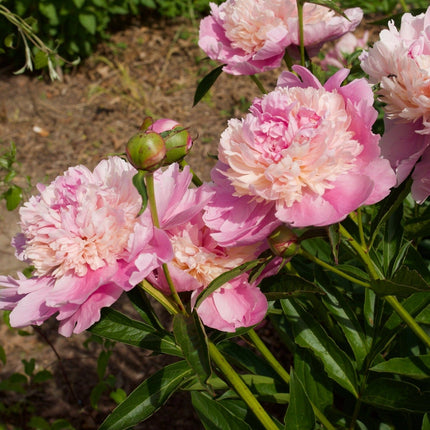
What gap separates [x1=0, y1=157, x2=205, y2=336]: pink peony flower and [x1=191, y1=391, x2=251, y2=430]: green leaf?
0.27m

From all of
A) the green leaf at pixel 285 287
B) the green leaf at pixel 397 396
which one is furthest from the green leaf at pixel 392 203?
the green leaf at pixel 397 396

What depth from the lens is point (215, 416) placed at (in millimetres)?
800

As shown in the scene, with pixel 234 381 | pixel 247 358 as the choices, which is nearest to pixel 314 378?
pixel 247 358

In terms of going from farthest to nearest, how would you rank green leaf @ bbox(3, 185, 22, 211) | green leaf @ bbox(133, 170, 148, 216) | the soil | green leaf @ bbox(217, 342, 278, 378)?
1. the soil
2. green leaf @ bbox(3, 185, 22, 211)
3. green leaf @ bbox(217, 342, 278, 378)
4. green leaf @ bbox(133, 170, 148, 216)

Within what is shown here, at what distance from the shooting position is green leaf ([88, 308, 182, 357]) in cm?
73

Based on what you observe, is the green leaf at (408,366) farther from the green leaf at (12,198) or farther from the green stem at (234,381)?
the green leaf at (12,198)

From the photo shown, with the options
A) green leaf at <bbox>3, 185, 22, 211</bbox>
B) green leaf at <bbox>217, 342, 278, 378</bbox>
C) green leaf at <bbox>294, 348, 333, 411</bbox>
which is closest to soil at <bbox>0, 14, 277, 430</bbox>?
green leaf at <bbox>3, 185, 22, 211</bbox>

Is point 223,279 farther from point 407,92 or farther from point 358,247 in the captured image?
point 407,92

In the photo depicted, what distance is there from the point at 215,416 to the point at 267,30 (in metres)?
0.60

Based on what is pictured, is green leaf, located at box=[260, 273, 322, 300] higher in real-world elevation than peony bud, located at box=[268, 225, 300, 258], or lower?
lower

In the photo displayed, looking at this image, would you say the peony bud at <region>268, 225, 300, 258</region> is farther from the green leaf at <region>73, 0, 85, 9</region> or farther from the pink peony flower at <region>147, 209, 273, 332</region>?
the green leaf at <region>73, 0, 85, 9</region>

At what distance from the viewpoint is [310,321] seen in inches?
35.4

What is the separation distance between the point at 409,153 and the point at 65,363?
134cm

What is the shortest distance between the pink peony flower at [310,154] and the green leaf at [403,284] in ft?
0.42
